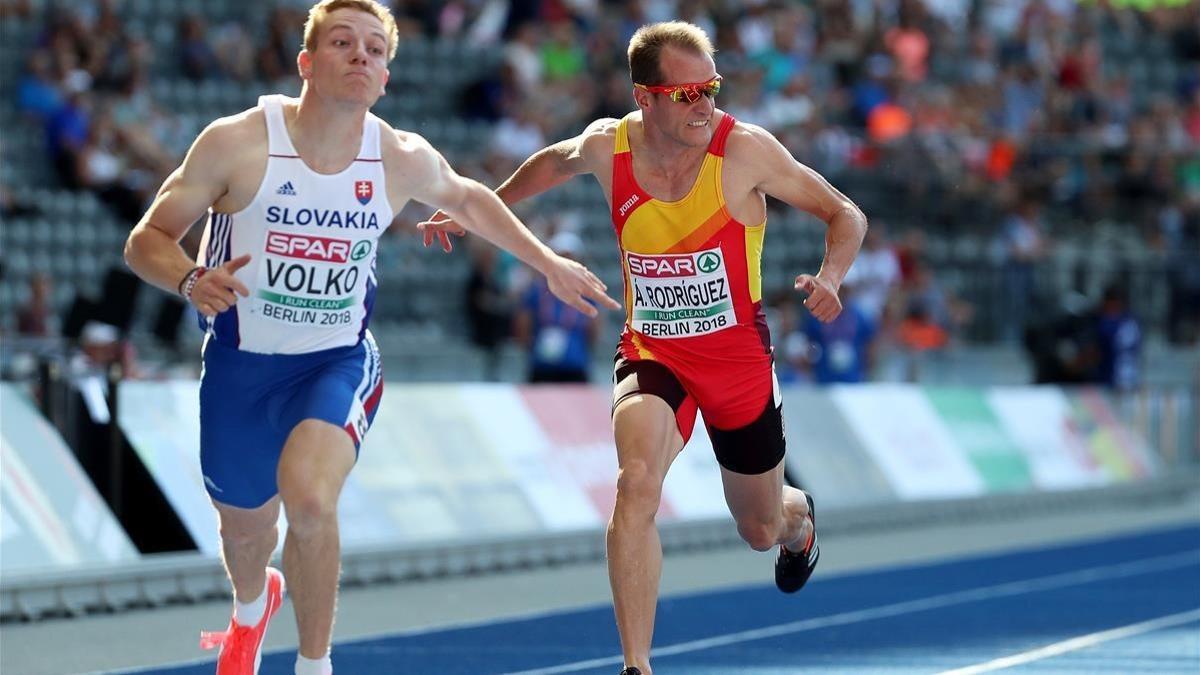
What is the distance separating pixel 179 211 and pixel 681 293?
189cm

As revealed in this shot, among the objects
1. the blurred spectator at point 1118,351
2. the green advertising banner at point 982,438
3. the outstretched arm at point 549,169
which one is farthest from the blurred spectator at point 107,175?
the blurred spectator at point 1118,351

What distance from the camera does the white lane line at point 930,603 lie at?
9.69 m

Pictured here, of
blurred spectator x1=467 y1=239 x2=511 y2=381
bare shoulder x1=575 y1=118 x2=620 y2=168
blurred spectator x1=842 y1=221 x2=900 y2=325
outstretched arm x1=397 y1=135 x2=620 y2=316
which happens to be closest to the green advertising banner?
blurred spectator x1=842 y1=221 x2=900 y2=325

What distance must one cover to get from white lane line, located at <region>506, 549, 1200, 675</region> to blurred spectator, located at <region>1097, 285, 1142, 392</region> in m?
5.44

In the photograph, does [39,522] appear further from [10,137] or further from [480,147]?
[480,147]

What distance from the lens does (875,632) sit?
1067cm

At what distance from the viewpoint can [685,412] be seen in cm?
786

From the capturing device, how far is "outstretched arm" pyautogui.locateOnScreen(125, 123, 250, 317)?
22.1ft

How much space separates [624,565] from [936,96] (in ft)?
60.7

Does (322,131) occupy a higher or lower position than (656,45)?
lower

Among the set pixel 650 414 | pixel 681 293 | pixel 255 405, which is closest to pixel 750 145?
pixel 681 293

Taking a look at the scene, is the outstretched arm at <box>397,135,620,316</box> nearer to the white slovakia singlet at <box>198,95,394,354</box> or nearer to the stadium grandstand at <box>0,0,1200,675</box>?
the white slovakia singlet at <box>198,95,394,354</box>

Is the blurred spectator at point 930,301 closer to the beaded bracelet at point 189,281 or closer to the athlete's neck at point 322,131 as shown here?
the athlete's neck at point 322,131

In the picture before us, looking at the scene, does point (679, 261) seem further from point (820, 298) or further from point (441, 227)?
point (441, 227)
